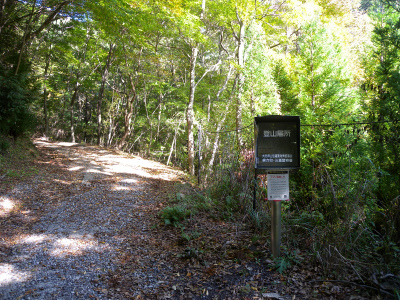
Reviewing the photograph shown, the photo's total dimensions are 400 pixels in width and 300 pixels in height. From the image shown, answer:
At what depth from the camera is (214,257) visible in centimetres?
381

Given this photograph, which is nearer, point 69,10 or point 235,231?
point 235,231

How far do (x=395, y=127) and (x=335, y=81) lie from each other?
3167 millimetres

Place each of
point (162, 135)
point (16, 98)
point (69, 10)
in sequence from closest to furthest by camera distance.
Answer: point (16, 98) → point (69, 10) → point (162, 135)

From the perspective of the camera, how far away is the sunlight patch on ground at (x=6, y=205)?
560 cm

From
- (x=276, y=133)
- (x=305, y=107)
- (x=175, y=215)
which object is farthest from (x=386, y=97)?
(x=175, y=215)

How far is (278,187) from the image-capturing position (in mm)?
3320

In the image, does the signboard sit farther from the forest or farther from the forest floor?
the forest floor

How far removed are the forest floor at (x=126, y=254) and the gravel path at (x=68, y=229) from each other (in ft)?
0.05

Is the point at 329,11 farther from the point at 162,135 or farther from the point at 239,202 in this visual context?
the point at 162,135

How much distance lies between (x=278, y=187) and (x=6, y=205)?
19.5 feet

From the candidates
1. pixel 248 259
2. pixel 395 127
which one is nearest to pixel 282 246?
pixel 248 259

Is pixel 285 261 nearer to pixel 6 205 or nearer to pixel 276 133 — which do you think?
pixel 276 133

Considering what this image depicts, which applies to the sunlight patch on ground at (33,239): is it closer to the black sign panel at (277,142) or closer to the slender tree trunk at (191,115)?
the black sign panel at (277,142)

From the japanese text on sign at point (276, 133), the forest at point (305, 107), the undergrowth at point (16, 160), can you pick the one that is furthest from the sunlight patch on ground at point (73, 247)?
the undergrowth at point (16, 160)
